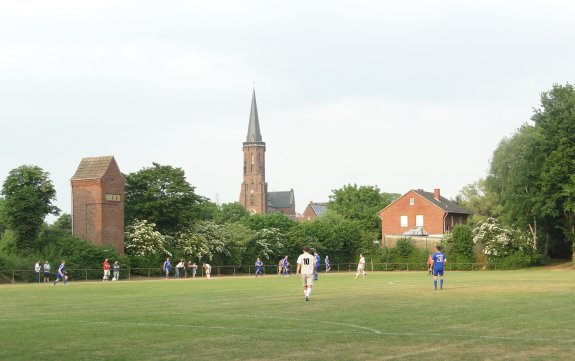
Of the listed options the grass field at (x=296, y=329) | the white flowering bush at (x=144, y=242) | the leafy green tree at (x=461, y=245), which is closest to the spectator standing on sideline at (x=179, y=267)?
the white flowering bush at (x=144, y=242)

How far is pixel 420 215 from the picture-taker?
353 feet

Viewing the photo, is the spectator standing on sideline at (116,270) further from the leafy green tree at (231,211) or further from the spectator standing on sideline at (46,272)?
the leafy green tree at (231,211)

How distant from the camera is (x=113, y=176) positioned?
62.6 m

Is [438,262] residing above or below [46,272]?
above

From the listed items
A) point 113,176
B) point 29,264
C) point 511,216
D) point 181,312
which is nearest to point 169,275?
point 113,176

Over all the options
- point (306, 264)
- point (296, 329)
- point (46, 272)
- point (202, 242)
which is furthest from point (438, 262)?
point (202, 242)

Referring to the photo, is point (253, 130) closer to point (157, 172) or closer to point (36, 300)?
point (157, 172)

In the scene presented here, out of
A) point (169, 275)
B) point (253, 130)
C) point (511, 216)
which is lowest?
point (169, 275)

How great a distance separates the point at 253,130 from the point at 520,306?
547ft

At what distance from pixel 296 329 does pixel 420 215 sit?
302 feet

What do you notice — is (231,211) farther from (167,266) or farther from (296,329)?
(296,329)

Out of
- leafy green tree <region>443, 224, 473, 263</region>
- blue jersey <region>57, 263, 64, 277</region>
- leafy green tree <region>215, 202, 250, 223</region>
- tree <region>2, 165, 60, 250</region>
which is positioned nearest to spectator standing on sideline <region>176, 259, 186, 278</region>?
tree <region>2, 165, 60, 250</region>

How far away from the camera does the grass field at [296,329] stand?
13.6m

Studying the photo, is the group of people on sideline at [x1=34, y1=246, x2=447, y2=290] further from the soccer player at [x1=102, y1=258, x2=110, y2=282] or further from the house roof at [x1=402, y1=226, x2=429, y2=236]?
the house roof at [x1=402, y1=226, x2=429, y2=236]
